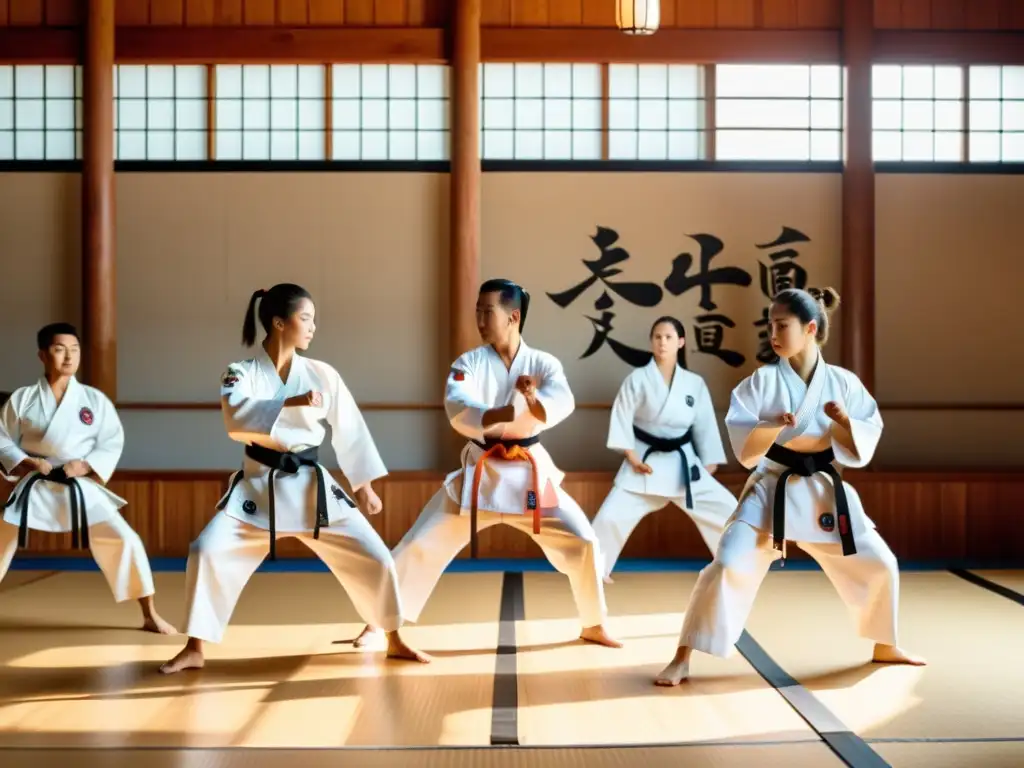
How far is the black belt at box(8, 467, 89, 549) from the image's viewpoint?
4.25 metres

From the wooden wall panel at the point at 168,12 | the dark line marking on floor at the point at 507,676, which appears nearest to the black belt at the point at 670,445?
the dark line marking on floor at the point at 507,676

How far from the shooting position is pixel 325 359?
6.97m

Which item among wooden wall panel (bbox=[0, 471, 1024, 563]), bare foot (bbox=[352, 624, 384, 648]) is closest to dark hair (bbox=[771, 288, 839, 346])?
bare foot (bbox=[352, 624, 384, 648])

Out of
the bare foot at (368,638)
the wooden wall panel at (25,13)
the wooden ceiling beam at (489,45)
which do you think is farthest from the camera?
the wooden wall panel at (25,13)

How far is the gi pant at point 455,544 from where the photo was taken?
12.9ft

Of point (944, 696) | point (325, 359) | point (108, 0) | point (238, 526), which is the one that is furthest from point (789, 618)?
point (108, 0)

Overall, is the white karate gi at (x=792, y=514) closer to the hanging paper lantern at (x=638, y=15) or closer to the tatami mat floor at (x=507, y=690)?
the tatami mat floor at (x=507, y=690)

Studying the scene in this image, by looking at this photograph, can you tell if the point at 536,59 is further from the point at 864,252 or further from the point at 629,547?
the point at 629,547

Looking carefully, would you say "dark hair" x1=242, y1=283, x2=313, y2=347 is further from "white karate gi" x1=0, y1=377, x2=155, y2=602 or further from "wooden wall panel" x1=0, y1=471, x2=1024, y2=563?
"wooden wall panel" x1=0, y1=471, x2=1024, y2=563

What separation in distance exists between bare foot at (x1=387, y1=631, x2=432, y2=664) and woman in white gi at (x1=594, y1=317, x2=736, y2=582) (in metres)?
1.86

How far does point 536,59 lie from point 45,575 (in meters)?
4.29

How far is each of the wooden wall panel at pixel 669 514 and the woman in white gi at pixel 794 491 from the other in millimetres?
2751

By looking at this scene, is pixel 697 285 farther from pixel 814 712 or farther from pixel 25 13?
pixel 25 13

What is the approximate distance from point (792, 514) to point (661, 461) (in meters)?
2.18
